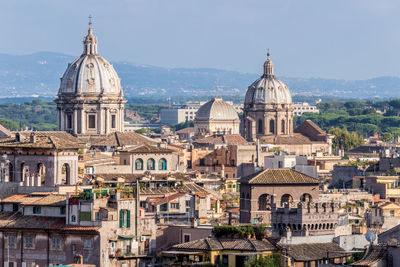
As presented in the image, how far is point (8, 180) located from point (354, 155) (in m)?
81.1

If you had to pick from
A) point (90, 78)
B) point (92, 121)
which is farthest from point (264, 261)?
point (90, 78)

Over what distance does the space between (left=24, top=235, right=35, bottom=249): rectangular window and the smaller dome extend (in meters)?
124

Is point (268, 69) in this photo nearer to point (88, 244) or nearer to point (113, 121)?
point (113, 121)

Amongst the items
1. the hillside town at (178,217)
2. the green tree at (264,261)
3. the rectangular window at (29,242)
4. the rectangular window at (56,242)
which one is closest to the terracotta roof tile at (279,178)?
the hillside town at (178,217)

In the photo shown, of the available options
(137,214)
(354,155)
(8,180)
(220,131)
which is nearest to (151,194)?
(8,180)

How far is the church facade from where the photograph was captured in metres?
127

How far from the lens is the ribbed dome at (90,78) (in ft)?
417

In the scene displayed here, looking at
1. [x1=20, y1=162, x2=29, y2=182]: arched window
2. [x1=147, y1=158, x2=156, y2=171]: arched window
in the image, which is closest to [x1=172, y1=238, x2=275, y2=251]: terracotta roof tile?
[x1=20, y1=162, x2=29, y2=182]: arched window

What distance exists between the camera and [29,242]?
4881cm

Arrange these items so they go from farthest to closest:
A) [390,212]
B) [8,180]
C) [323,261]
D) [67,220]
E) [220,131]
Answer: [220,131] → [390,212] → [8,180] → [67,220] → [323,261]

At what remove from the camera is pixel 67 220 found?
158ft

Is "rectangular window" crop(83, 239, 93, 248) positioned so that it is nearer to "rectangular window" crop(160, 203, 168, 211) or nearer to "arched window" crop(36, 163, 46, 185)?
"arched window" crop(36, 163, 46, 185)

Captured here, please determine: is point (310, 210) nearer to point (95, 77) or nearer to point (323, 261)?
point (323, 261)

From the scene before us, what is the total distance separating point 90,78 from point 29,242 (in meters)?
79.1
